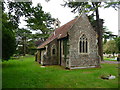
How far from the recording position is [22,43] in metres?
51.4

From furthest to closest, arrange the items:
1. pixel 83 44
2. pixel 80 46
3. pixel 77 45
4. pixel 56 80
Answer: pixel 83 44, pixel 80 46, pixel 77 45, pixel 56 80

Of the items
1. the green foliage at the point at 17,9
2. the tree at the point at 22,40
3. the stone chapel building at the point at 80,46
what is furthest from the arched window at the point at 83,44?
the tree at the point at 22,40

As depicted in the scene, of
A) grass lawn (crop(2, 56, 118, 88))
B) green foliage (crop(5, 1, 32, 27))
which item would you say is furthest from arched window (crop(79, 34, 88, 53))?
green foliage (crop(5, 1, 32, 27))

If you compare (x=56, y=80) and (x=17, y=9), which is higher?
(x=17, y=9)

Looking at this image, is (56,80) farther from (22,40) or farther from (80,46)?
(22,40)

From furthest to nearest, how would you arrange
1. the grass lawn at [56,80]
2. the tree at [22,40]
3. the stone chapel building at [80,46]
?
the tree at [22,40], the stone chapel building at [80,46], the grass lawn at [56,80]

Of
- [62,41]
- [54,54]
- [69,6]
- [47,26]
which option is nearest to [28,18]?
[62,41]

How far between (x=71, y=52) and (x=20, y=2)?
9.48m

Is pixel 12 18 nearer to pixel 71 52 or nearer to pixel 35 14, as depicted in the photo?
pixel 35 14

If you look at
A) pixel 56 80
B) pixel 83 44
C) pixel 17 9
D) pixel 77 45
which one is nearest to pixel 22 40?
pixel 77 45

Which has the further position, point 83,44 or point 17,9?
point 83,44

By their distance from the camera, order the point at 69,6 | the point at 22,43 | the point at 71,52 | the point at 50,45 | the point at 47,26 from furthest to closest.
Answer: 1. the point at 22,43
2. the point at 47,26
3. the point at 69,6
4. the point at 50,45
5. the point at 71,52

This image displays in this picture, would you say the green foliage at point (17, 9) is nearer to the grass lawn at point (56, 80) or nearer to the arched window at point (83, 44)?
the grass lawn at point (56, 80)

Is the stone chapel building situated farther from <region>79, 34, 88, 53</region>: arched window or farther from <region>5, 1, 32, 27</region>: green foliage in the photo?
<region>5, 1, 32, 27</region>: green foliage
